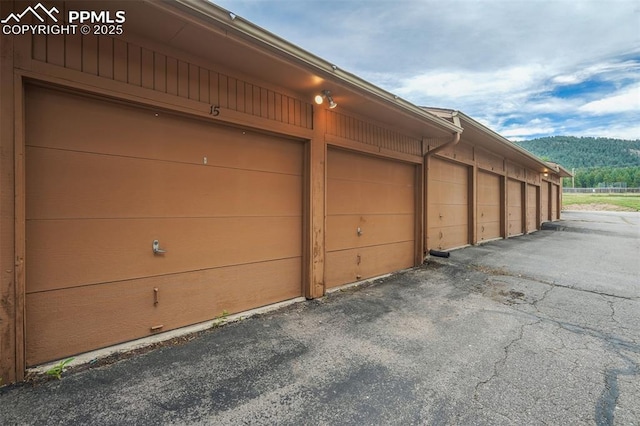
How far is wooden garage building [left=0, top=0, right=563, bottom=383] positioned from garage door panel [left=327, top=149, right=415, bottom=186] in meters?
0.05

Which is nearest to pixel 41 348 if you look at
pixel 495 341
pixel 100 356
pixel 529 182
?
pixel 100 356

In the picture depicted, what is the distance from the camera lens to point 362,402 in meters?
1.88

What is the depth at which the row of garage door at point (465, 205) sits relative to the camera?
21.4 feet

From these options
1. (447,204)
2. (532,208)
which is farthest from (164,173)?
(532,208)

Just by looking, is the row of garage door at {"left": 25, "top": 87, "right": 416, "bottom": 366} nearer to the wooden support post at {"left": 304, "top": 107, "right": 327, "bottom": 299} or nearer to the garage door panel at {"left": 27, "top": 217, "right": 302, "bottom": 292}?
the garage door panel at {"left": 27, "top": 217, "right": 302, "bottom": 292}

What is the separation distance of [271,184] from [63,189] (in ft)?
6.38

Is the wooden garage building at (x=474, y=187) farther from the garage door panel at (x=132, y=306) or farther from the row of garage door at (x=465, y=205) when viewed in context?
the garage door panel at (x=132, y=306)

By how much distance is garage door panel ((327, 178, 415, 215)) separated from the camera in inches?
170

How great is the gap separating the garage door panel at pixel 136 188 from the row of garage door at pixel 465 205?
4156mm

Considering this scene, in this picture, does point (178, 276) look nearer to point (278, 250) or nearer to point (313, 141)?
point (278, 250)

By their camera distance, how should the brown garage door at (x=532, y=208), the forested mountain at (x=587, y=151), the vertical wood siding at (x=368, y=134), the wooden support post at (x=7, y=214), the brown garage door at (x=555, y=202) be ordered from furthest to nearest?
1. the forested mountain at (x=587, y=151)
2. the brown garage door at (x=555, y=202)
3. the brown garage door at (x=532, y=208)
4. the vertical wood siding at (x=368, y=134)
5. the wooden support post at (x=7, y=214)

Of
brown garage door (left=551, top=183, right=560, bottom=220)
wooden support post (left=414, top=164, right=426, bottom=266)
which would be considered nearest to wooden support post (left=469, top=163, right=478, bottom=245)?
wooden support post (left=414, top=164, right=426, bottom=266)

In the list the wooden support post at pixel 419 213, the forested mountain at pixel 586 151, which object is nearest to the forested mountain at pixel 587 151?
the forested mountain at pixel 586 151

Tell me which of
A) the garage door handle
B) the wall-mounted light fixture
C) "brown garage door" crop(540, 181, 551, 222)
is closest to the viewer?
the garage door handle
